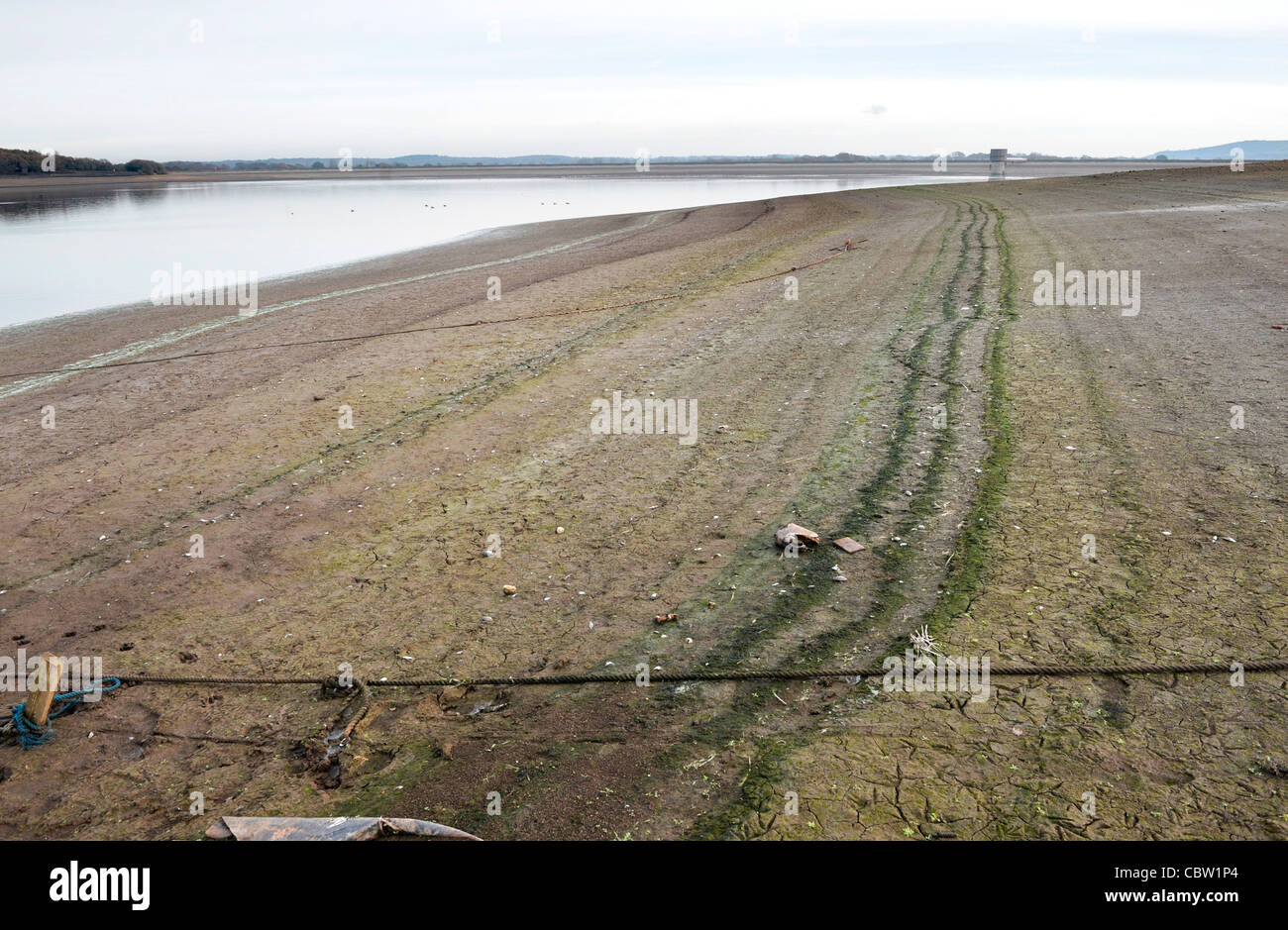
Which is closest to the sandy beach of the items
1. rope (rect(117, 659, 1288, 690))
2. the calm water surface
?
rope (rect(117, 659, 1288, 690))

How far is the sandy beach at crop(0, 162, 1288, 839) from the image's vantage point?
14.4ft

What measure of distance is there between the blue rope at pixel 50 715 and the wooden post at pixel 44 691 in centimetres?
3

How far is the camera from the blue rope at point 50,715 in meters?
5.09

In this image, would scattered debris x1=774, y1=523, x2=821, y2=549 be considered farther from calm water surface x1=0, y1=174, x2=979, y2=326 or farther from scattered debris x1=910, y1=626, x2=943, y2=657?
calm water surface x1=0, y1=174, x2=979, y2=326

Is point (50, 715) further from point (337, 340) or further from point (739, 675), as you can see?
point (337, 340)

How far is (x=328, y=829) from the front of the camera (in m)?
4.03

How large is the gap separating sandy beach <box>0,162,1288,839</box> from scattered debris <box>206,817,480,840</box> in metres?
0.26

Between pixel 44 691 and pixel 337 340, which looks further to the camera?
pixel 337 340

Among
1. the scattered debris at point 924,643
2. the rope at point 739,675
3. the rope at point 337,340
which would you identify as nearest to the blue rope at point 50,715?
the rope at point 739,675

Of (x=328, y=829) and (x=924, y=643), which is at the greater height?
(x=924, y=643)

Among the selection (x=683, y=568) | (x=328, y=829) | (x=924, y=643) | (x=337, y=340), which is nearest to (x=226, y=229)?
(x=337, y=340)

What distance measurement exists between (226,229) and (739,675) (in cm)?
4286

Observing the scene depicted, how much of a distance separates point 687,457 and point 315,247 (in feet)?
92.8
